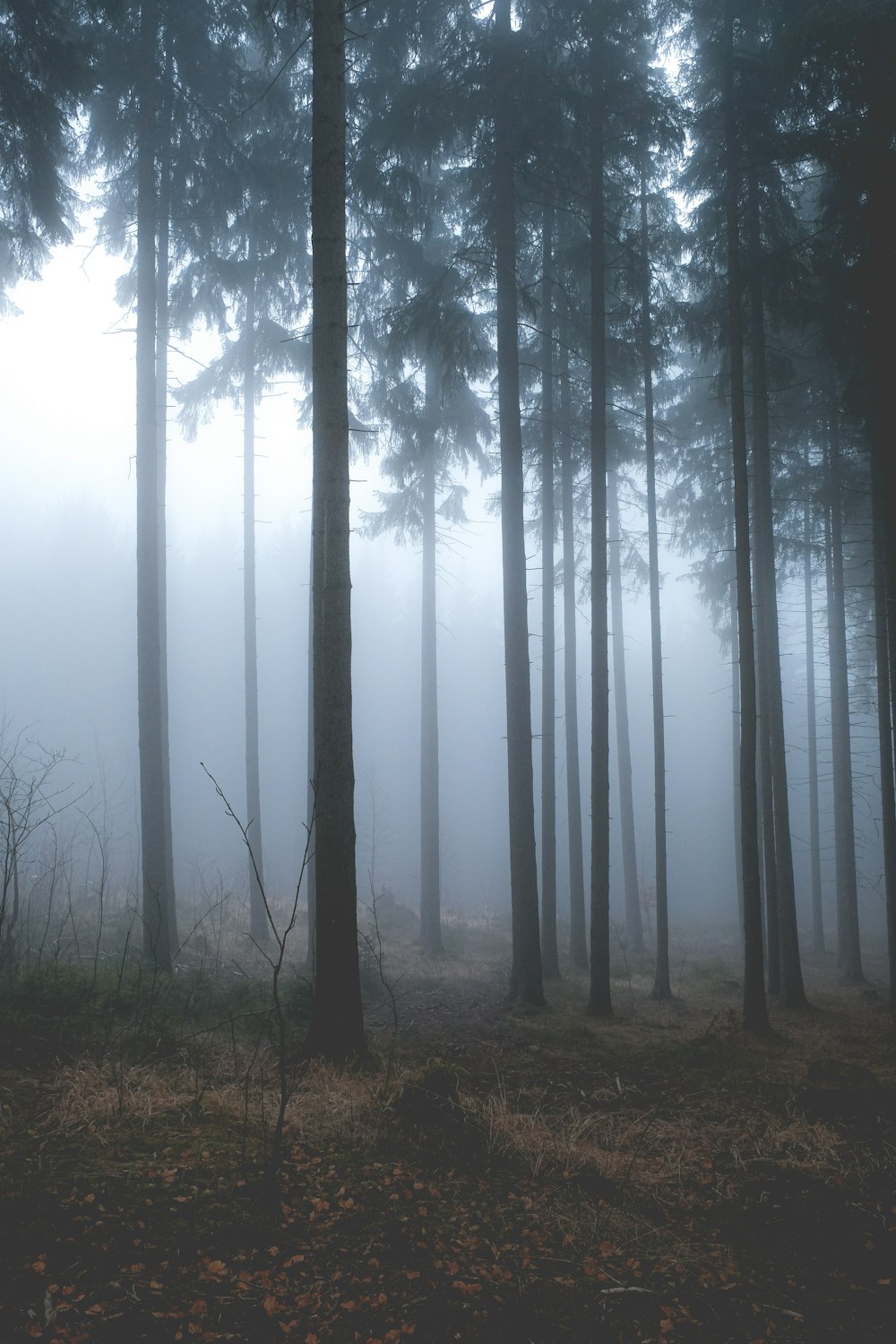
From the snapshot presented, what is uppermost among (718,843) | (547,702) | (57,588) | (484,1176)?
(57,588)

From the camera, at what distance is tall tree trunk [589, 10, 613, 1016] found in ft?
33.3

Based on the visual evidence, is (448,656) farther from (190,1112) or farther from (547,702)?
(190,1112)

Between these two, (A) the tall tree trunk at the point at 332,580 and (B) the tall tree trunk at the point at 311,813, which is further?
(B) the tall tree trunk at the point at 311,813

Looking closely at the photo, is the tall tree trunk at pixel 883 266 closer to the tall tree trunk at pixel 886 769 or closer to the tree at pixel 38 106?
the tall tree trunk at pixel 886 769

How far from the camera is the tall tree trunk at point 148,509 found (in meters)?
10.4

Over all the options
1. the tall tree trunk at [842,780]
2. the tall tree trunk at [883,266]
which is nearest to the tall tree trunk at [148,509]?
the tall tree trunk at [883,266]

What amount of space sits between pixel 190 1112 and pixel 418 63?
15329mm

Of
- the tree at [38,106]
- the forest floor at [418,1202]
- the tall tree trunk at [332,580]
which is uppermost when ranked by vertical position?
the tree at [38,106]

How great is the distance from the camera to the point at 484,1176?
12.7 feet

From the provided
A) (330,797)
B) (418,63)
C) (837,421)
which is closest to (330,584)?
(330,797)

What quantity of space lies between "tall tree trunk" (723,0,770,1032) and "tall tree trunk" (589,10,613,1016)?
6.15 feet

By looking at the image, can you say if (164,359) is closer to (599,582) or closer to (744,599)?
(599,582)

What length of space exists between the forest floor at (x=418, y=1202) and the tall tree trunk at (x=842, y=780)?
457 inches

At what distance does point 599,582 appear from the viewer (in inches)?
416
